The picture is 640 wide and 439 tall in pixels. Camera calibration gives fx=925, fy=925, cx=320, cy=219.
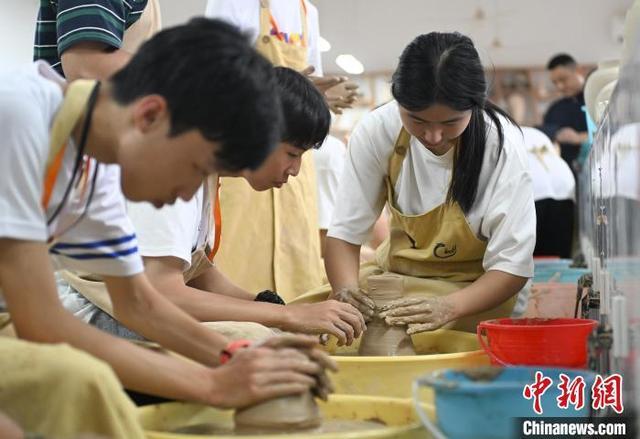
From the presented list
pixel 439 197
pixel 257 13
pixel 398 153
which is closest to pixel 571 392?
pixel 439 197

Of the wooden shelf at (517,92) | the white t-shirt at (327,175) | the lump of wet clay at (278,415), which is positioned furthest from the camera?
the wooden shelf at (517,92)

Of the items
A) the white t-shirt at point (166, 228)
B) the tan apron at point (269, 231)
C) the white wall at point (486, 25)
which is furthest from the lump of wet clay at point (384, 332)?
the white wall at point (486, 25)

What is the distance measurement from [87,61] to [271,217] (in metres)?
1.04

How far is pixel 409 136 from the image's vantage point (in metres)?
2.62

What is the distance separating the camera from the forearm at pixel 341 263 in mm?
2621

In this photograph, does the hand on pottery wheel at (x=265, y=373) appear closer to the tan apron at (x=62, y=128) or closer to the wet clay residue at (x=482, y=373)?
the wet clay residue at (x=482, y=373)

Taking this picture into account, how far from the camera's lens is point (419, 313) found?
2309mm

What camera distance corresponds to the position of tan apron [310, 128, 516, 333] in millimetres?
2553

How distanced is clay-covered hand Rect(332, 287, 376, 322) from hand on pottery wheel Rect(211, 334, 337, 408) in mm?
897

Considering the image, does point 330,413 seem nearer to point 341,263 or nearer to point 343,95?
point 341,263

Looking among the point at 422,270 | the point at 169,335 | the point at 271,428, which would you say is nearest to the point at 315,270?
the point at 422,270

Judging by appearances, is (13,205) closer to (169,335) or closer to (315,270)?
(169,335)

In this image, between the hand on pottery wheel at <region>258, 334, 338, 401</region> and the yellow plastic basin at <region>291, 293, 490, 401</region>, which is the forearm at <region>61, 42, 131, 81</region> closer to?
the yellow plastic basin at <region>291, 293, 490, 401</region>

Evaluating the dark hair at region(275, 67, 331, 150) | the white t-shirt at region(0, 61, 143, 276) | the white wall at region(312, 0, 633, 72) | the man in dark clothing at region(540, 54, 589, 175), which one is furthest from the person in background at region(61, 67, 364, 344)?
the white wall at region(312, 0, 633, 72)
